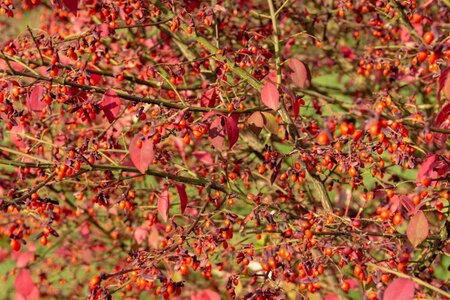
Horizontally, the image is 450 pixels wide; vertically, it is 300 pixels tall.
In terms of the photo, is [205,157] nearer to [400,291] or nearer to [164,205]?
[164,205]

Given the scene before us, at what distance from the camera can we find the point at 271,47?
4551mm

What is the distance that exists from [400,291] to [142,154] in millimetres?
1138

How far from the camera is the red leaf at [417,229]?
2.25 meters

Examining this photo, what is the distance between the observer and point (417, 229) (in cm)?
226

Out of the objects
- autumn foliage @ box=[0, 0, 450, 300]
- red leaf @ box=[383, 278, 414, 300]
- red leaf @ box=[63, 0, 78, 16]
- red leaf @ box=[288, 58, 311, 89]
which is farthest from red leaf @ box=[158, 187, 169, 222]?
red leaf @ box=[383, 278, 414, 300]

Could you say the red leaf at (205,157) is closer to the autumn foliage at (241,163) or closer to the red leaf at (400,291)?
the autumn foliage at (241,163)

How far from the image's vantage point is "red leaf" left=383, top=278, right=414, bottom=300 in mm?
2072

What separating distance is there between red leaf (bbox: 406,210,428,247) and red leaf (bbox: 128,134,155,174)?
3.55 feet

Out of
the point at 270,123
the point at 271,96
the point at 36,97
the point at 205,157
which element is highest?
the point at 36,97

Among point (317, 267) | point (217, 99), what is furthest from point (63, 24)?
point (317, 267)

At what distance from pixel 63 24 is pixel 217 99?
298 cm

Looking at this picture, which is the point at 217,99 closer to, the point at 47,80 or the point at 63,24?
the point at 47,80

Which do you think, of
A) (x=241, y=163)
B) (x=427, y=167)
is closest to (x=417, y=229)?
(x=427, y=167)

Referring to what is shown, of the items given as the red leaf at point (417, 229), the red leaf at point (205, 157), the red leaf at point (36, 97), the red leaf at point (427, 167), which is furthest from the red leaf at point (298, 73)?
the red leaf at point (205, 157)
